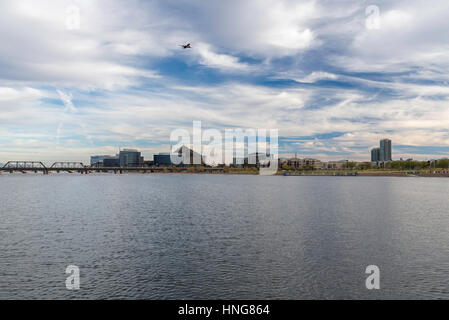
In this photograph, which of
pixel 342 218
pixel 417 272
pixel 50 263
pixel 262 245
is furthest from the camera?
pixel 342 218

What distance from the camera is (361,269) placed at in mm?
33938

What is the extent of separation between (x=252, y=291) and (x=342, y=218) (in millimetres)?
43697

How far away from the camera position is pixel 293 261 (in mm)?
36500

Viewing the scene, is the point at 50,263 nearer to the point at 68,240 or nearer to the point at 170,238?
the point at 68,240

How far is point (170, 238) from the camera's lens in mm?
48281

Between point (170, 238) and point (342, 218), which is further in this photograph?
point (342, 218)
